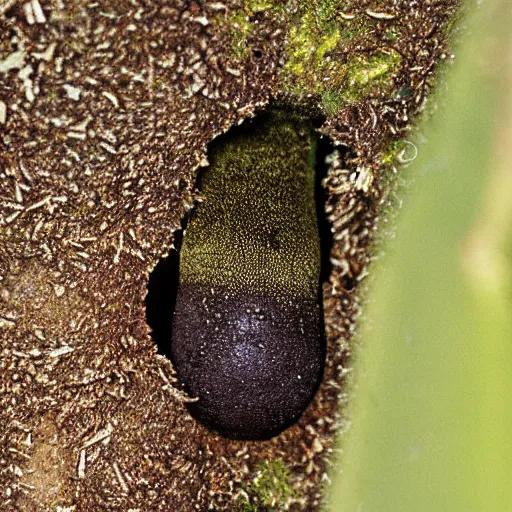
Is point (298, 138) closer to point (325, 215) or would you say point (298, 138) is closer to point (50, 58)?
point (325, 215)

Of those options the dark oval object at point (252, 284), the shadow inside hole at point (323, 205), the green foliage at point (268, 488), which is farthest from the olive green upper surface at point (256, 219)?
the green foliage at point (268, 488)

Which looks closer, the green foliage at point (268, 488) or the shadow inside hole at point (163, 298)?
the shadow inside hole at point (163, 298)

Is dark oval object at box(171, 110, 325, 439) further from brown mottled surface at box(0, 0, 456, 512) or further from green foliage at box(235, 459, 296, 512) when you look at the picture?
green foliage at box(235, 459, 296, 512)

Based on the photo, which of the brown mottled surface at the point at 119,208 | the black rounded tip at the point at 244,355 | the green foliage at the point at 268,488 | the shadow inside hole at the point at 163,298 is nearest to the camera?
the brown mottled surface at the point at 119,208

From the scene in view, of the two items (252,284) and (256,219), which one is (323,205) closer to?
(256,219)

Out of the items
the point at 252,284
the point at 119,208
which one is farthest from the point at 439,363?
the point at 119,208

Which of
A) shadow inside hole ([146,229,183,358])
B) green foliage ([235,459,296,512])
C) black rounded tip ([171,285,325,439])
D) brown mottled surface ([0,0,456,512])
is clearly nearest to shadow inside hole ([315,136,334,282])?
brown mottled surface ([0,0,456,512])

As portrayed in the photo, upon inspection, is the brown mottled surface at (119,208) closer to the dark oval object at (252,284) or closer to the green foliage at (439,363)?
the dark oval object at (252,284)
